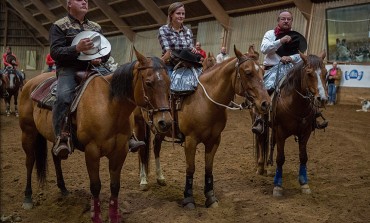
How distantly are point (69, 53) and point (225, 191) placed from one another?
269 centimetres

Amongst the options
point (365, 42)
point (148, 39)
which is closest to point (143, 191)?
point (365, 42)

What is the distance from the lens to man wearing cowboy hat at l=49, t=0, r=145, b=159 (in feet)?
11.7

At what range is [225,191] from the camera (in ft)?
16.6

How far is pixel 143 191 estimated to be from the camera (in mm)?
5047

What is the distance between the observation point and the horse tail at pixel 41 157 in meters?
4.65

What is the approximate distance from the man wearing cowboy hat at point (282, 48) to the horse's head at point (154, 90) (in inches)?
93.1

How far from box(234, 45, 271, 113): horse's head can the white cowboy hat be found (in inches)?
53.3

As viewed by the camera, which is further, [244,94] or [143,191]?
[143,191]

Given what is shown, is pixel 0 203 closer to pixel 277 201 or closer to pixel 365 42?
pixel 277 201

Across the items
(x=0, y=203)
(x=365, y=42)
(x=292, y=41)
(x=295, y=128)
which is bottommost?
(x=0, y=203)

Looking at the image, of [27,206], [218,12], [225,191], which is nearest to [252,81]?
[225,191]

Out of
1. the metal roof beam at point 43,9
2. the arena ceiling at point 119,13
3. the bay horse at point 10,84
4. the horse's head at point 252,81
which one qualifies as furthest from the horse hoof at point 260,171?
the metal roof beam at point 43,9

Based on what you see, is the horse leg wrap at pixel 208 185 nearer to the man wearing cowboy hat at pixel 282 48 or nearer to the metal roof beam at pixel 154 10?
the man wearing cowboy hat at pixel 282 48

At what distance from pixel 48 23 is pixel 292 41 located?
26.6 metres
